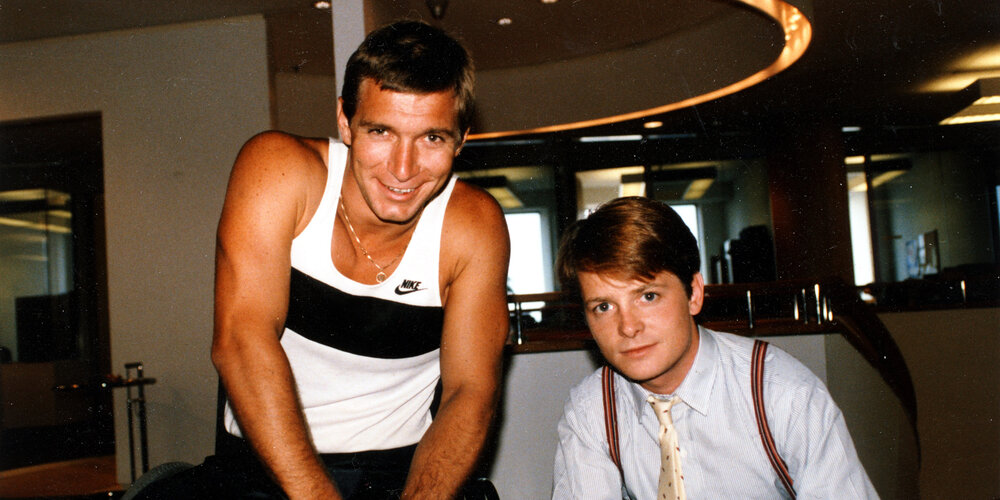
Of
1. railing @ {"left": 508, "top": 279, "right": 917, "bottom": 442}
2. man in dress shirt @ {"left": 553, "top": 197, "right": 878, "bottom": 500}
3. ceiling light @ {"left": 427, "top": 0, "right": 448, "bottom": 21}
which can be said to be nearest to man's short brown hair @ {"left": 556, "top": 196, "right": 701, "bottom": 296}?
man in dress shirt @ {"left": 553, "top": 197, "right": 878, "bottom": 500}

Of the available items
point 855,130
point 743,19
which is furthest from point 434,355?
point 855,130

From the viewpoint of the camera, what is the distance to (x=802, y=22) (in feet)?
13.8

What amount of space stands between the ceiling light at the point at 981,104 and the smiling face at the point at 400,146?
22.4 ft

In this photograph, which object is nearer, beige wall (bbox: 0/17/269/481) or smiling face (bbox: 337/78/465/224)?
smiling face (bbox: 337/78/465/224)

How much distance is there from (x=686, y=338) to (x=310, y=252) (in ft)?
2.88

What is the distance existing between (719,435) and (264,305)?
1.03m

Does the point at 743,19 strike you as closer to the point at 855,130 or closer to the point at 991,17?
the point at 991,17

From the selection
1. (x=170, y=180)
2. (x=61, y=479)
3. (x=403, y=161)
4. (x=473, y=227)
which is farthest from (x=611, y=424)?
(x=61, y=479)

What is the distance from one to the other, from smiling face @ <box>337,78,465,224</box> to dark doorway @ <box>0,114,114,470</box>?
292 inches

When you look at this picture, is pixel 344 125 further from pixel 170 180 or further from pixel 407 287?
pixel 170 180

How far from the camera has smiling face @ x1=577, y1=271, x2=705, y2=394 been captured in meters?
1.62

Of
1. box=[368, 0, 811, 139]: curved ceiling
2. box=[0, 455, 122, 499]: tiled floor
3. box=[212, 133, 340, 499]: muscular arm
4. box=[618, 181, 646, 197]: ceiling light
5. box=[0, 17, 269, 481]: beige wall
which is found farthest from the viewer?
box=[618, 181, 646, 197]: ceiling light

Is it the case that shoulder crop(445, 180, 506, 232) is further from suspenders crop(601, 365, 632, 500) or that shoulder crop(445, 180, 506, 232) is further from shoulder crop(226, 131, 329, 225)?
suspenders crop(601, 365, 632, 500)

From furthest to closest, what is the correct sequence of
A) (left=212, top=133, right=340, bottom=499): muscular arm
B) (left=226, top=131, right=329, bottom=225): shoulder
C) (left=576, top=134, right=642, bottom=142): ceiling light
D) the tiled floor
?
(left=576, top=134, right=642, bottom=142): ceiling light → the tiled floor → (left=226, top=131, right=329, bottom=225): shoulder → (left=212, top=133, right=340, bottom=499): muscular arm
